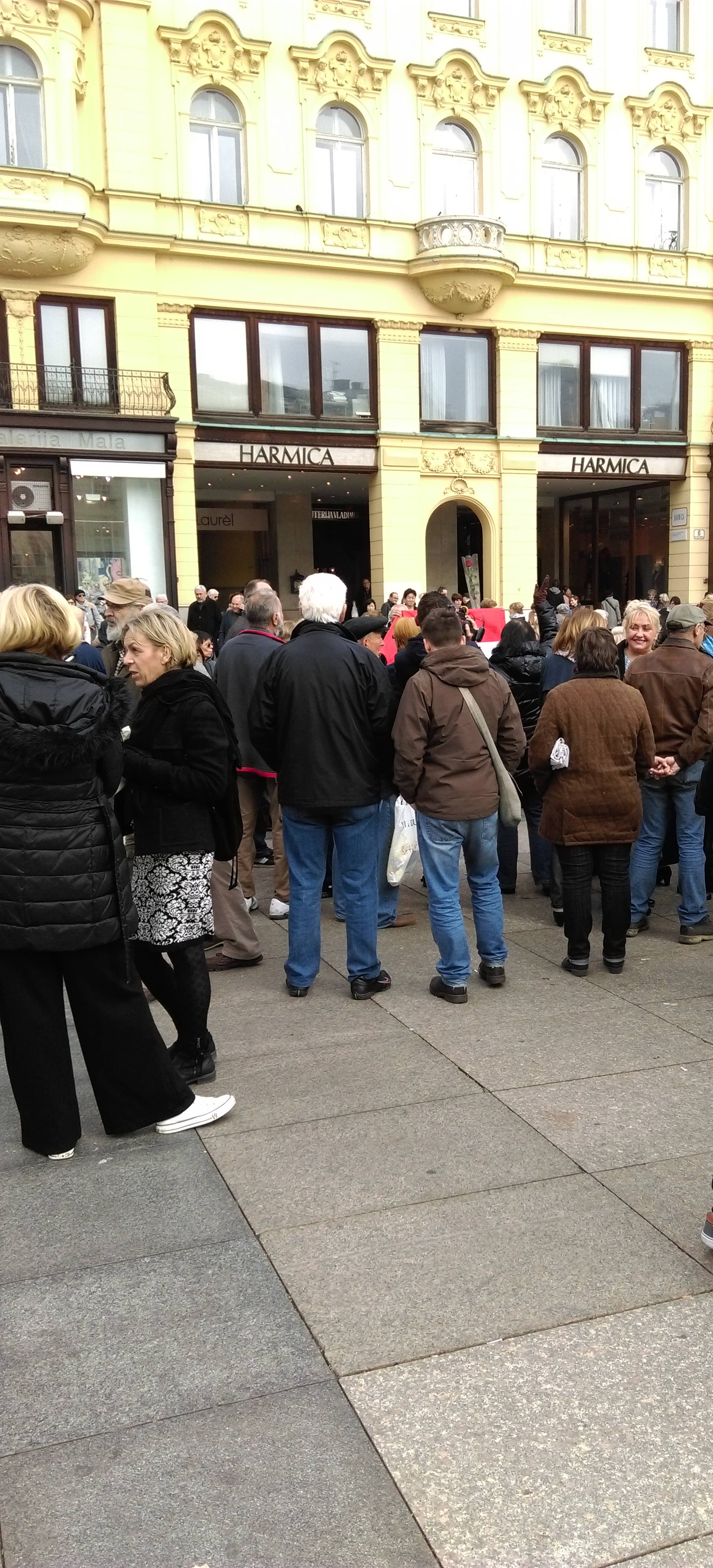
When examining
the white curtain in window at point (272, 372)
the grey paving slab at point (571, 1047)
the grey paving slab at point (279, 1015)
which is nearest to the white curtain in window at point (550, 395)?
the white curtain in window at point (272, 372)

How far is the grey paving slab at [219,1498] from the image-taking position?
2.36 metres

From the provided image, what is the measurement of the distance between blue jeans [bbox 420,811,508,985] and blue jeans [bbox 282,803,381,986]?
28cm

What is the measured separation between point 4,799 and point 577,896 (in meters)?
3.21

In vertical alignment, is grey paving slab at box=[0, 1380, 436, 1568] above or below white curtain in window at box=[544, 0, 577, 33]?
below

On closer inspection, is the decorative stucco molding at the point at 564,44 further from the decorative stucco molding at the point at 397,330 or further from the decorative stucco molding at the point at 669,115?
the decorative stucco molding at the point at 397,330

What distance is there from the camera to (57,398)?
2089 cm

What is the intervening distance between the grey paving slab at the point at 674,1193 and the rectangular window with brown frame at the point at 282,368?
819 inches

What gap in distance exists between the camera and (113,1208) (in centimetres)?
376

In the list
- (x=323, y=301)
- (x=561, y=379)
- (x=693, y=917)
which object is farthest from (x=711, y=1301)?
(x=561, y=379)

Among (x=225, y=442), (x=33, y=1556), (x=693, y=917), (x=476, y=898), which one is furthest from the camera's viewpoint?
(x=225, y=442)

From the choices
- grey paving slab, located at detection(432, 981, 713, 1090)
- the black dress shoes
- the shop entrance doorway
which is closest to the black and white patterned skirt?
grey paving slab, located at detection(432, 981, 713, 1090)

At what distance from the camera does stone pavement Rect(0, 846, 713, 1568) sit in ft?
8.04

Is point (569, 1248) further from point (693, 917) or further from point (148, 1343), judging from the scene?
point (693, 917)

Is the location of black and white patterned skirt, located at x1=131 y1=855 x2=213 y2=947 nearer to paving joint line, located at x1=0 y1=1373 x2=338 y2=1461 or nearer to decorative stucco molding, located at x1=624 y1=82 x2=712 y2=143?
paving joint line, located at x1=0 y1=1373 x2=338 y2=1461
